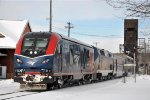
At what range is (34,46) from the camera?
24.5 metres

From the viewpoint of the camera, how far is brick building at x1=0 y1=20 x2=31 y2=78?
45906mm

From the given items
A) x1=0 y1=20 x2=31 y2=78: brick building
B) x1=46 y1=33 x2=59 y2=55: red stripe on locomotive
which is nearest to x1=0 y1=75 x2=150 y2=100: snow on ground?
x1=46 y1=33 x2=59 y2=55: red stripe on locomotive

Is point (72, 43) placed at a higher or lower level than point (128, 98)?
higher

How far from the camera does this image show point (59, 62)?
25516 millimetres

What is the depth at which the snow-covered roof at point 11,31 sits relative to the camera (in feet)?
153

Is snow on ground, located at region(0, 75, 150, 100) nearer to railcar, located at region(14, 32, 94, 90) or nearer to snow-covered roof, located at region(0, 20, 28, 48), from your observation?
railcar, located at region(14, 32, 94, 90)

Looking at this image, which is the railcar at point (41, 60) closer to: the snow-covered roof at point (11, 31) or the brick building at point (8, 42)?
the brick building at point (8, 42)

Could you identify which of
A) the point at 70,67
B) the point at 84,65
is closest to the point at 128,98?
the point at 70,67

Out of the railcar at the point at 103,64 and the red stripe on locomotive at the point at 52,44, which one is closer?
the red stripe on locomotive at the point at 52,44

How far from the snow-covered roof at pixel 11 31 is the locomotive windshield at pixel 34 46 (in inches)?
826

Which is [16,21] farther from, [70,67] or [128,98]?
[128,98]

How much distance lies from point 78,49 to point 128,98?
11.9 m

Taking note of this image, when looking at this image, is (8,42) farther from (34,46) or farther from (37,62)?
(37,62)

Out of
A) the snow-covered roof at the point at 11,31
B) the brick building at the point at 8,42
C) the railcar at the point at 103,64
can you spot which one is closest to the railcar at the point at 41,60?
the railcar at the point at 103,64
